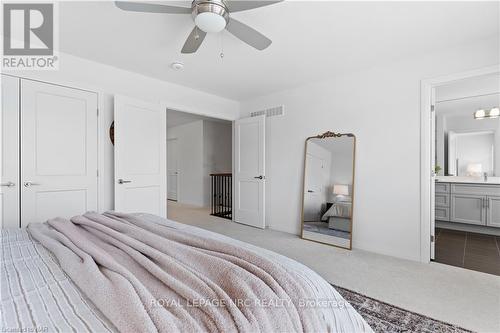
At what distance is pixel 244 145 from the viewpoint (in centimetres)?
476

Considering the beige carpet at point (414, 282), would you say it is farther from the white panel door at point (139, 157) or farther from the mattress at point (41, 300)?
the mattress at point (41, 300)

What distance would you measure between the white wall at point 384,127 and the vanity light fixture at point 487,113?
2.36 metres

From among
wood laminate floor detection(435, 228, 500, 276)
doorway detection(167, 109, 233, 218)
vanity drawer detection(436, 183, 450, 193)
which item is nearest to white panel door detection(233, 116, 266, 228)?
doorway detection(167, 109, 233, 218)

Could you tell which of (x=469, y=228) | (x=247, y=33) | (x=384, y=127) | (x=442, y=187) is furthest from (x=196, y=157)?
(x=469, y=228)

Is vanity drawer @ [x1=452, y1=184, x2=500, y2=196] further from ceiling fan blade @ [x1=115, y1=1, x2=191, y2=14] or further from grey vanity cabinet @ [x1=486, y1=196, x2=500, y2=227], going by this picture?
ceiling fan blade @ [x1=115, y1=1, x2=191, y2=14]

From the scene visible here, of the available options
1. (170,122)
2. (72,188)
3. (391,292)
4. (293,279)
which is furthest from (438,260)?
(170,122)

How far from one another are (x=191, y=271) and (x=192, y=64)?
9.22 feet

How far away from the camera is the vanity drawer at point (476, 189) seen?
3.91 metres

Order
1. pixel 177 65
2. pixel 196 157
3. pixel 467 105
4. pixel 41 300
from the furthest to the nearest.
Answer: pixel 196 157, pixel 467 105, pixel 177 65, pixel 41 300

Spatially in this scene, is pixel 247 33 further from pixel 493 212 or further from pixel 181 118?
pixel 181 118

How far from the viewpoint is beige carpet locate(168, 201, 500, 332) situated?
1.87 metres

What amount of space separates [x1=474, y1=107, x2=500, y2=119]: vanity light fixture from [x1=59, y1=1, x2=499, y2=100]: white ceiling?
8.09 feet

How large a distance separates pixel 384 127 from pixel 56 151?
12.9ft

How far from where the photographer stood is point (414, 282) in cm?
235
